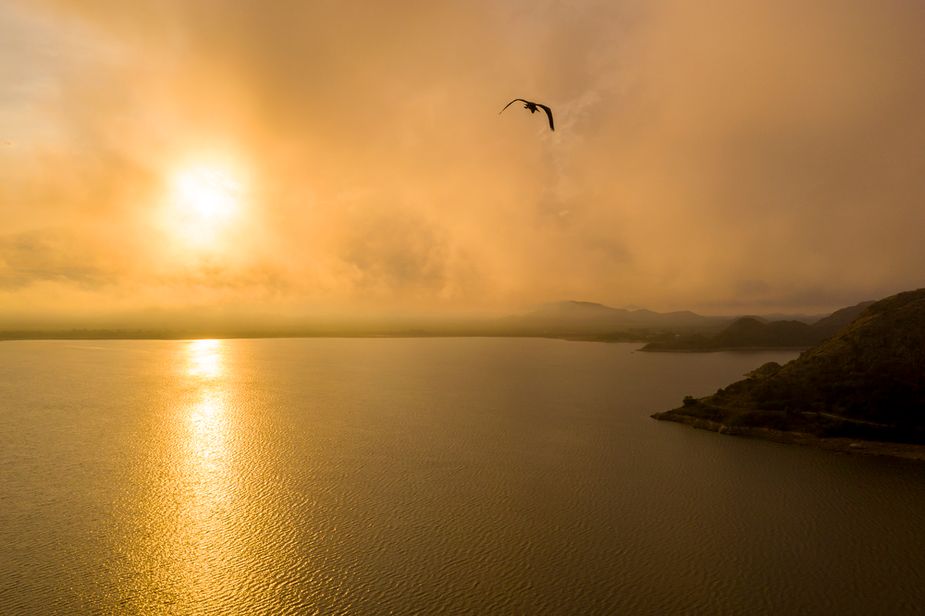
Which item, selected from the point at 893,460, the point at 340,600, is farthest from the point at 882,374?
the point at 340,600

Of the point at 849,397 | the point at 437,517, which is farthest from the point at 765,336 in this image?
the point at 437,517

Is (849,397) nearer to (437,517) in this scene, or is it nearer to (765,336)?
(437,517)

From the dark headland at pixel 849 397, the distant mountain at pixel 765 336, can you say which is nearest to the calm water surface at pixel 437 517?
the dark headland at pixel 849 397

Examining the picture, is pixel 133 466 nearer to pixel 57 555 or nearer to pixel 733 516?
pixel 57 555

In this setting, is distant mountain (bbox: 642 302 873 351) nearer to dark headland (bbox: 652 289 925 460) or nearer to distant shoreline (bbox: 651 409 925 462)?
dark headland (bbox: 652 289 925 460)

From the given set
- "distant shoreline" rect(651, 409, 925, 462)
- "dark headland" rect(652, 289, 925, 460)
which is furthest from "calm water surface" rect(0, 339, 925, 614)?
"dark headland" rect(652, 289, 925, 460)

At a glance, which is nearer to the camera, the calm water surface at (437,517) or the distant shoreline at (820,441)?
the calm water surface at (437,517)

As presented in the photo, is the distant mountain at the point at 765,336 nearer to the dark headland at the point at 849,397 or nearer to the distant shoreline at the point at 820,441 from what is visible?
the dark headland at the point at 849,397
